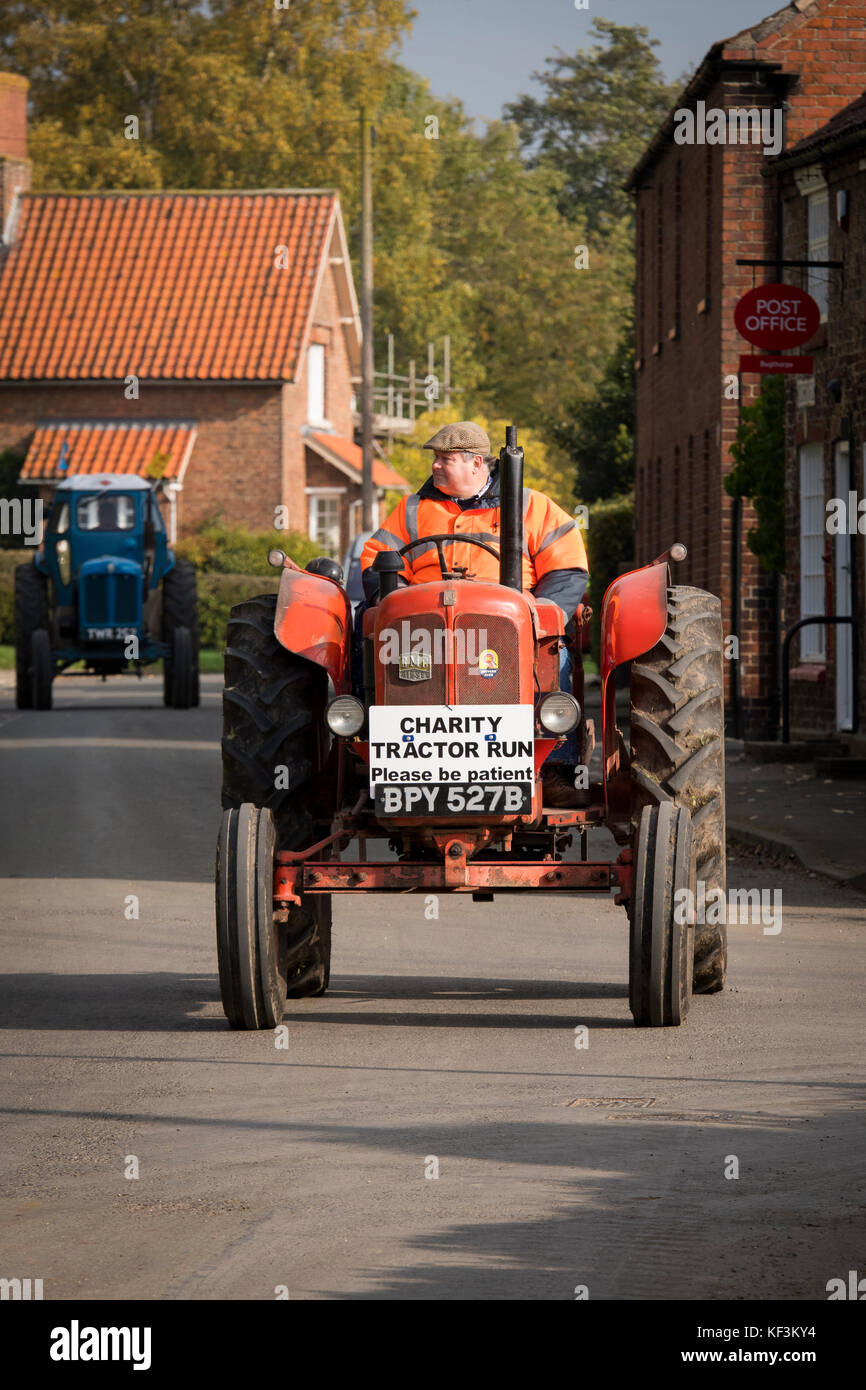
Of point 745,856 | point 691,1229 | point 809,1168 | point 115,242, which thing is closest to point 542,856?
point 809,1168

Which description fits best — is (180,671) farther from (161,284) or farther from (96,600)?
(161,284)

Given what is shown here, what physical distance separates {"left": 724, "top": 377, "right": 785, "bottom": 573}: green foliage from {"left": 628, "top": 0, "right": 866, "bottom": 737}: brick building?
4.09 feet

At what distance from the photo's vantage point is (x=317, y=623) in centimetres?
1027

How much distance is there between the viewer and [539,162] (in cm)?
10369

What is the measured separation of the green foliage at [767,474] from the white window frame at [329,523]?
109 ft

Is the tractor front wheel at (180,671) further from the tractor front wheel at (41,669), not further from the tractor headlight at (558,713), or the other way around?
the tractor headlight at (558,713)

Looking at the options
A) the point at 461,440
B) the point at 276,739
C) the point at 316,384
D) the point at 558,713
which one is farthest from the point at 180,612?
the point at 316,384

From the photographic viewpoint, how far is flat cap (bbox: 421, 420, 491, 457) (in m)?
10.2

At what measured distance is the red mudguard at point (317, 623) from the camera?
33.4ft

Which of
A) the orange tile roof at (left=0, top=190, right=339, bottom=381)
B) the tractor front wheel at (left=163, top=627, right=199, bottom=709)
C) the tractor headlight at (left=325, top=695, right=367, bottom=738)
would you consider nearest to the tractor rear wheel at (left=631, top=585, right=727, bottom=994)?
the tractor headlight at (left=325, top=695, right=367, bottom=738)

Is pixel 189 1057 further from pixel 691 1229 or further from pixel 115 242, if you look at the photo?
pixel 115 242

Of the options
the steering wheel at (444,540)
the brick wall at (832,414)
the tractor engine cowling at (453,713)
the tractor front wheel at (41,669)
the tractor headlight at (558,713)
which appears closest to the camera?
the tractor engine cowling at (453,713)

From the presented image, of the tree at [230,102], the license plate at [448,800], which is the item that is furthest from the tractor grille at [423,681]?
the tree at [230,102]

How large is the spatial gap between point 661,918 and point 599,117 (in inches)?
3659
